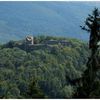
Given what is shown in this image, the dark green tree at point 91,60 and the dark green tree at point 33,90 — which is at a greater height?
the dark green tree at point 91,60

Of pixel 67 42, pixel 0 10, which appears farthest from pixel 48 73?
pixel 0 10

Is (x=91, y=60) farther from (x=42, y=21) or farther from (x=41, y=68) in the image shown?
(x=42, y=21)

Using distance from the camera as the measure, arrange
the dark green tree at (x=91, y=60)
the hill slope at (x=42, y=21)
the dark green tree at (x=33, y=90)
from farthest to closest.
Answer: the hill slope at (x=42, y=21), the dark green tree at (x=91, y=60), the dark green tree at (x=33, y=90)

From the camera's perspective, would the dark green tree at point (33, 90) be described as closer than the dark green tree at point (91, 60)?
Yes

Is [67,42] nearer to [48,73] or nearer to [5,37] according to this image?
[48,73]

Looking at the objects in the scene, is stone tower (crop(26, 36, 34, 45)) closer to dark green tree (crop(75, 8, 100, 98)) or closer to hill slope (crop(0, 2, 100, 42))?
hill slope (crop(0, 2, 100, 42))

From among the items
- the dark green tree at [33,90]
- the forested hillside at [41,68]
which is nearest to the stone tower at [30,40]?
the forested hillside at [41,68]

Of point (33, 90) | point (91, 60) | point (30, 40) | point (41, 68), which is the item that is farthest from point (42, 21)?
point (33, 90)

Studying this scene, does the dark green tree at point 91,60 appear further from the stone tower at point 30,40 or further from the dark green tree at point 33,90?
the stone tower at point 30,40
